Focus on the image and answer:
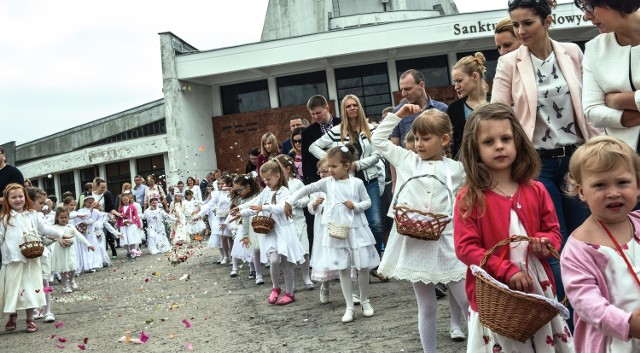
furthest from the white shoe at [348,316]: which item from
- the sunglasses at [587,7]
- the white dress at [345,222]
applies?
the sunglasses at [587,7]

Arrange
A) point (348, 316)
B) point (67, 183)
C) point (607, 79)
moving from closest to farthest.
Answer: point (607, 79), point (348, 316), point (67, 183)

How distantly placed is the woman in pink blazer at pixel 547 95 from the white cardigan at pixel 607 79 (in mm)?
342

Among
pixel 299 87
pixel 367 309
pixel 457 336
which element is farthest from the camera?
pixel 299 87

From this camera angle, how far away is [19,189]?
8938 millimetres

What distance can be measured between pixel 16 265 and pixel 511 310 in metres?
7.43

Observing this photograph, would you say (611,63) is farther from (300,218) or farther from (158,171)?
(158,171)

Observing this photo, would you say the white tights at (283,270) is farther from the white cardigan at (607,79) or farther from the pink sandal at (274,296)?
the white cardigan at (607,79)

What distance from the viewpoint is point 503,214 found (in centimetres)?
351

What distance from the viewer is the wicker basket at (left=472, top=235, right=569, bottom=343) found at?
3064 millimetres

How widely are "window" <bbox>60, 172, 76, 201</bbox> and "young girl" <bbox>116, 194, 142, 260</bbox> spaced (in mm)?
24573

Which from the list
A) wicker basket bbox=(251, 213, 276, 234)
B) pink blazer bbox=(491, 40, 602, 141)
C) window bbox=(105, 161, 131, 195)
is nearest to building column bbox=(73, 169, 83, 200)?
window bbox=(105, 161, 131, 195)

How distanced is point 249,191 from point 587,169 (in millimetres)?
8111

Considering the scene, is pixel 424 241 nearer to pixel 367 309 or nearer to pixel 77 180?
pixel 367 309

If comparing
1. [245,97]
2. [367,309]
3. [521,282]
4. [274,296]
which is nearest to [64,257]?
[274,296]
